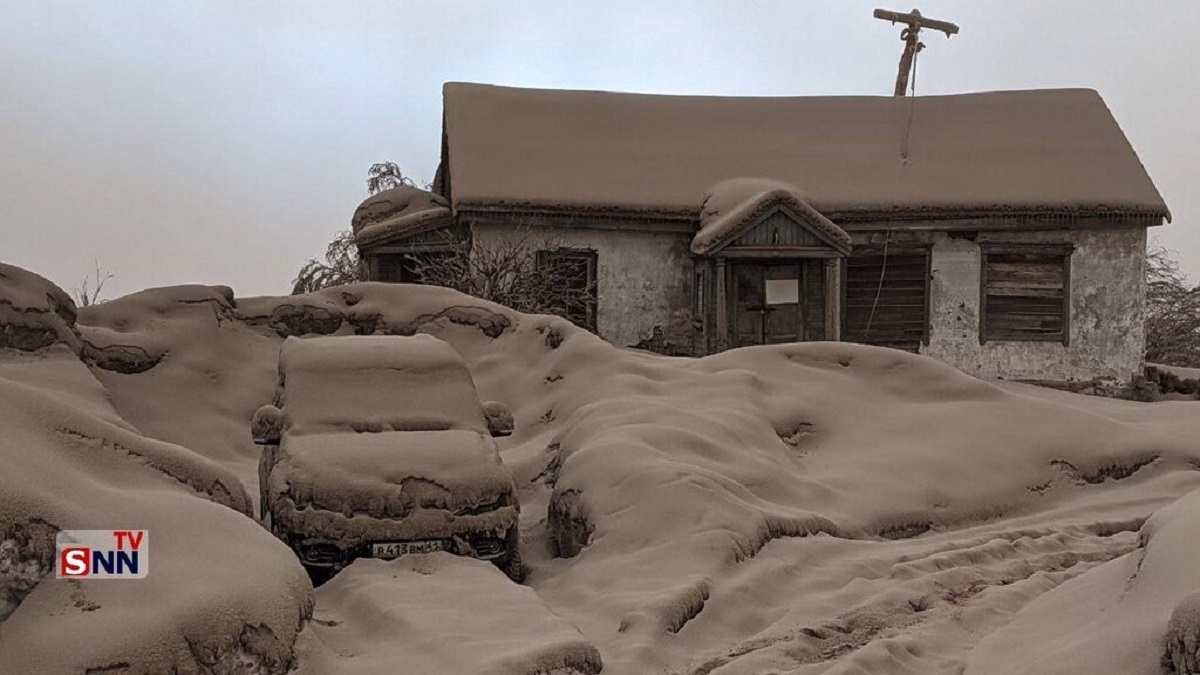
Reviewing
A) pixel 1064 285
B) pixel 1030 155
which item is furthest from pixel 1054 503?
pixel 1030 155

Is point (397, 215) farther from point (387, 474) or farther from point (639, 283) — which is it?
point (387, 474)

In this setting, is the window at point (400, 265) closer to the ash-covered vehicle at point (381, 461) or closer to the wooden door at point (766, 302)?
the wooden door at point (766, 302)

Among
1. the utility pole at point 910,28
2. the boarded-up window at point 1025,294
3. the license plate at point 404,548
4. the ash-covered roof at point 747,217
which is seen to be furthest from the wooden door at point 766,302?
the license plate at point 404,548

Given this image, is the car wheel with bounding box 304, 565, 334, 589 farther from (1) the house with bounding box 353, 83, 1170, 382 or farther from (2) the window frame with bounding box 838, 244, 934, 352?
(2) the window frame with bounding box 838, 244, 934, 352

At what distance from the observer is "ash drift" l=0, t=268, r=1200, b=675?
5160mm

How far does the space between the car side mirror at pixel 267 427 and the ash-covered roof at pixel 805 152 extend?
11.7m

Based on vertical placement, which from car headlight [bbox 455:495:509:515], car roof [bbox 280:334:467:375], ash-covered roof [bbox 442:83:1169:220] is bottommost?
car headlight [bbox 455:495:509:515]

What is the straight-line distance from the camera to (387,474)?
757 cm

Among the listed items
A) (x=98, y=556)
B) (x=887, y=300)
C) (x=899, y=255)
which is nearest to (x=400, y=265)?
(x=887, y=300)

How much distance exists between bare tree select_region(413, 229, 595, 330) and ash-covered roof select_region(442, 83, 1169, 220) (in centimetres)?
77

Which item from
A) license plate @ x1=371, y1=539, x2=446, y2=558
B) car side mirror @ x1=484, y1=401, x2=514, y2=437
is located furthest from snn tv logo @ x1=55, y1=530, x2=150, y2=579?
car side mirror @ x1=484, y1=401, x2=514, y2=437

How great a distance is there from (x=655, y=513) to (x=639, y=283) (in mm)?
12493

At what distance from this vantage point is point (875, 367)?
1271 cm

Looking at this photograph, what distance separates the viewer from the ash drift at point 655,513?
516 cm
